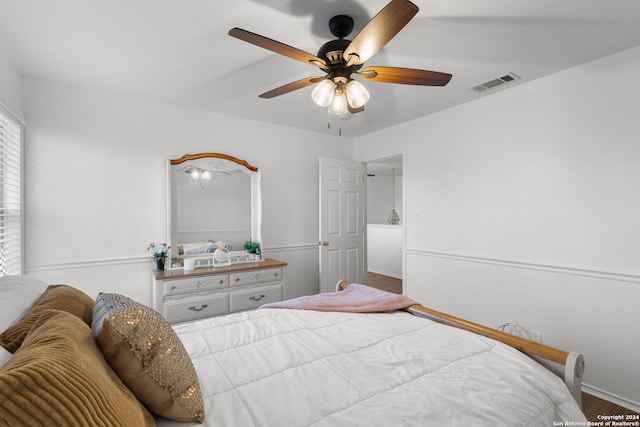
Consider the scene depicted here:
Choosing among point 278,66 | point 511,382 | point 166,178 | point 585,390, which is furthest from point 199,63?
point 585,390

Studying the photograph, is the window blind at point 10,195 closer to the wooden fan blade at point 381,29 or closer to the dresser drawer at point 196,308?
the dresser drawer at point 196,308

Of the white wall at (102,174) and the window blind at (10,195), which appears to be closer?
the window blind at (10,195)

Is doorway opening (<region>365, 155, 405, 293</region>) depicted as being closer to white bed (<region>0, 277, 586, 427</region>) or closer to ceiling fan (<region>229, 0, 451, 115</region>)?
ceiling fan (<region>229, 0, 451, 115</region>)

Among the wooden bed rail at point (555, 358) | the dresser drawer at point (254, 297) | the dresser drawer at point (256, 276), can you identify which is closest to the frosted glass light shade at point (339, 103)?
the wooden bed rail at point (555, 358)

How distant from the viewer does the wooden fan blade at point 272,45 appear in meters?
1.41

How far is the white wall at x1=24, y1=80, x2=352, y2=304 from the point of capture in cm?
257

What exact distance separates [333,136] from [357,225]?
1352 millimetres

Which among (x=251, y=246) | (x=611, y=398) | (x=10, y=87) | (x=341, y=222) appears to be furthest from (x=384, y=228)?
(x=10, y=87)

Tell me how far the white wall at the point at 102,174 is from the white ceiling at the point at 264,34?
0.85 ft

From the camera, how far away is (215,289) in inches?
115

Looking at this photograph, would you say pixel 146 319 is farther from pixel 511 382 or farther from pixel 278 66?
pixel 278 66

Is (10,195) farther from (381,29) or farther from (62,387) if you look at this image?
(381,29)

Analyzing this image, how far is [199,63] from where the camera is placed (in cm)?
228

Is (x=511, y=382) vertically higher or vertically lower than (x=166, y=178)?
lower
